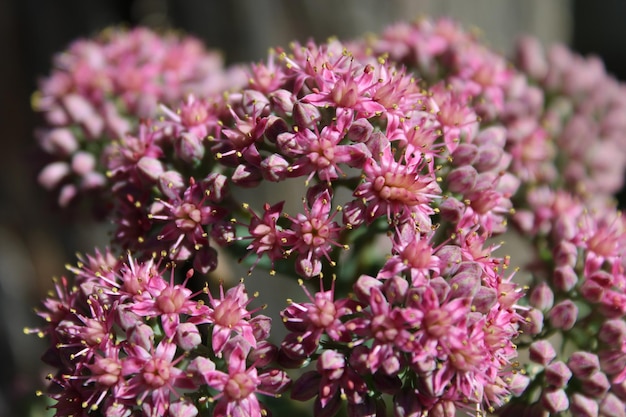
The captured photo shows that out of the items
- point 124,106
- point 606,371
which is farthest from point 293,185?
point 606,371

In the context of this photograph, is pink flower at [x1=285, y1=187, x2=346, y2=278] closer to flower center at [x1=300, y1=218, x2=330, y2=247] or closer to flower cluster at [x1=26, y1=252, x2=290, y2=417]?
flower center at [x1=300, y1=218, x2=330, y2=247]

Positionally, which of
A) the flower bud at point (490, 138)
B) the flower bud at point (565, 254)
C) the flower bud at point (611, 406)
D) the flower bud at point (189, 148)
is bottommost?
the flower bud at point (611, 406)

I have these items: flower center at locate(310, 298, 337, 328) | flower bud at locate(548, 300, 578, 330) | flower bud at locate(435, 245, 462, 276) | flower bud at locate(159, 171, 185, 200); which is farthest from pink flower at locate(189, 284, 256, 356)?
flower bud at locate(548, 300, 578, 330)

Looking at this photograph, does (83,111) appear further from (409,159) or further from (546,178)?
Answer: (546,178)

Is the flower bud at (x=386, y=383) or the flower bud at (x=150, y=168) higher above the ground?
the flower bud at (x=150, y=168)

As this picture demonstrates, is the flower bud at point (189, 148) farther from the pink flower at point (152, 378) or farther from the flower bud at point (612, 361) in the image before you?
the flower bud at point (612, 361)

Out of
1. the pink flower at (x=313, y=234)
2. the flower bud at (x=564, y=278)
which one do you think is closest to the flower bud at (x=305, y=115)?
the pink flower at (x=313, y=234)
